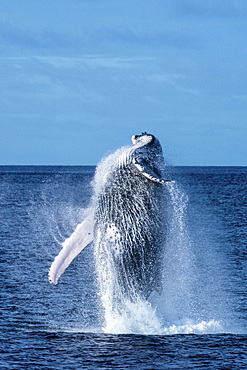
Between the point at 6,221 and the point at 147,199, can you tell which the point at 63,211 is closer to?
the point at 6,221

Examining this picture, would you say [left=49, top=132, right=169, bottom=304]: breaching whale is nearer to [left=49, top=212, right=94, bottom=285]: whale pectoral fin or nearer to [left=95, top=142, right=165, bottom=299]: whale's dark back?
[left=95, top=142, right=165, bottom=299]: whale's dark back

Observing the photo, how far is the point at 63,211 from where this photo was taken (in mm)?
57531

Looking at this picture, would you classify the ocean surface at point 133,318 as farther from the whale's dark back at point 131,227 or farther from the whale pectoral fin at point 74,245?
the whale pectoral fin at point 74,245

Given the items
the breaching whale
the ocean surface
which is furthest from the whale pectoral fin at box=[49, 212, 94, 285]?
the ocean surface

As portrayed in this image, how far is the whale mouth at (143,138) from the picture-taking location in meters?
13.7

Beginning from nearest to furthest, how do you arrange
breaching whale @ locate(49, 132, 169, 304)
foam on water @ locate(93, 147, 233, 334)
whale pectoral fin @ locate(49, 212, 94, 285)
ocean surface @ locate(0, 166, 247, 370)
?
1. ocean surface @ locate(0, 166, 247, 370)
2. breaching whale @ locate(49, 132, 169, 304)
3. foam on water @ locate(93, 147, 233, 334)
4. whale pectoral fin @ locate(49, 212, 94, 285)

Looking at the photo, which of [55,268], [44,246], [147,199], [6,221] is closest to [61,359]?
[55,268]

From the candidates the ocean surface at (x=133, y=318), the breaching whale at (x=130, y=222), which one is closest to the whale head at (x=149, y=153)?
the breaching whale at (x=130, y=222)

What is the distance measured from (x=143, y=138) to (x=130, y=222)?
1.73 meters

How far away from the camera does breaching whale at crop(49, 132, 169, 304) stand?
13.7 metres

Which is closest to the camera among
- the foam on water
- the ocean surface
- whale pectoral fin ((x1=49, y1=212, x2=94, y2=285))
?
the ocean surface

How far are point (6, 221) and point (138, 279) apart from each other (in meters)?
31.8

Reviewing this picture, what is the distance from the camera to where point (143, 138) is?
45.8 ft

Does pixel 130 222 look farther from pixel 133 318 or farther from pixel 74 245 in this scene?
pixel 133 318
